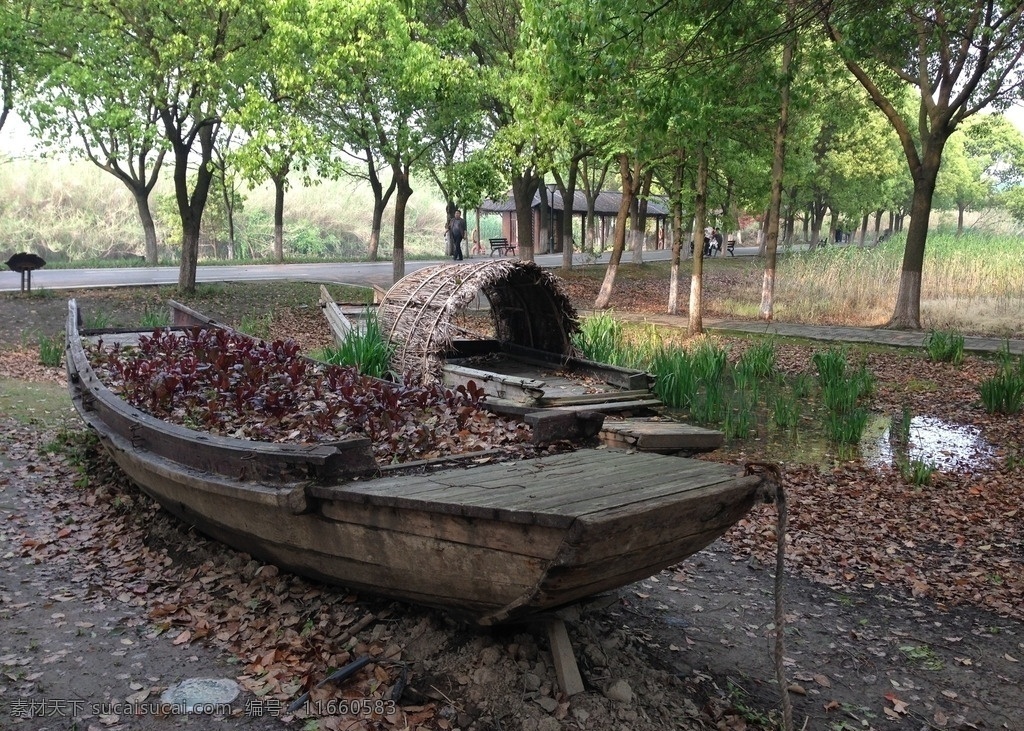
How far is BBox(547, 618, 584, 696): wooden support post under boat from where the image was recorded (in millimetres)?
3582

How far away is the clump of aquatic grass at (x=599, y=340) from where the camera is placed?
9.54 meters

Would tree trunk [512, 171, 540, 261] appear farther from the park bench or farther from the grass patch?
the park bench

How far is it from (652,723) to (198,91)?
13.4 metres

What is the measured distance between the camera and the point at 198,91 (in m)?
13.9

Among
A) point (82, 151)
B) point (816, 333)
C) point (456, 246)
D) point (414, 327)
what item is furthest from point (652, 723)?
point (82, 151)

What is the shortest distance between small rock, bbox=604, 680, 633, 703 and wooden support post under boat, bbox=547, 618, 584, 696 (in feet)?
0.40

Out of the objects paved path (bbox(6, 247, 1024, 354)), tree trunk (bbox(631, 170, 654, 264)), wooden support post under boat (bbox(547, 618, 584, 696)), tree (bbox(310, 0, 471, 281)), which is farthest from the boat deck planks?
tree trunk (bbox(631, 170, 654, 264))

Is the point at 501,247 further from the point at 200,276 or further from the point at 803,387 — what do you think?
the point at 803,387

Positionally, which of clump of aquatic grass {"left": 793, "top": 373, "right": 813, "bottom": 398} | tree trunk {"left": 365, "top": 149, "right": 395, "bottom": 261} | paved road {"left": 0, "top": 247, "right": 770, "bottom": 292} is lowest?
clump of aquatic grass {"left": 793, "top": 373, "right": 813, "bottom": 398}

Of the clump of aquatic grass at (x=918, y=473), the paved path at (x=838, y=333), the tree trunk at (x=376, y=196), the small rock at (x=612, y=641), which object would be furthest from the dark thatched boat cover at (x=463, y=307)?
the tree trunk at (x=376, y=196)

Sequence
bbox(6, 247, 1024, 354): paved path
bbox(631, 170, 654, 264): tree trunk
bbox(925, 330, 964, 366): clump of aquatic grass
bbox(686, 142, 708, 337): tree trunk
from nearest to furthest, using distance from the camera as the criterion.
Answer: bbox(925, 330, 964, 366): clump of aquatic grass
bbox(6, 247, 1024, 354): paved path
bbox(686, 142, 708, 337): tree trunk
bbox(631, 170, 654, 264): tree trunk

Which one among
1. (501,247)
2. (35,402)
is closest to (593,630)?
(35,402)

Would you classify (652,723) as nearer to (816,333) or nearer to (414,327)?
(414,327)

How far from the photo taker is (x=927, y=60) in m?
13.8
